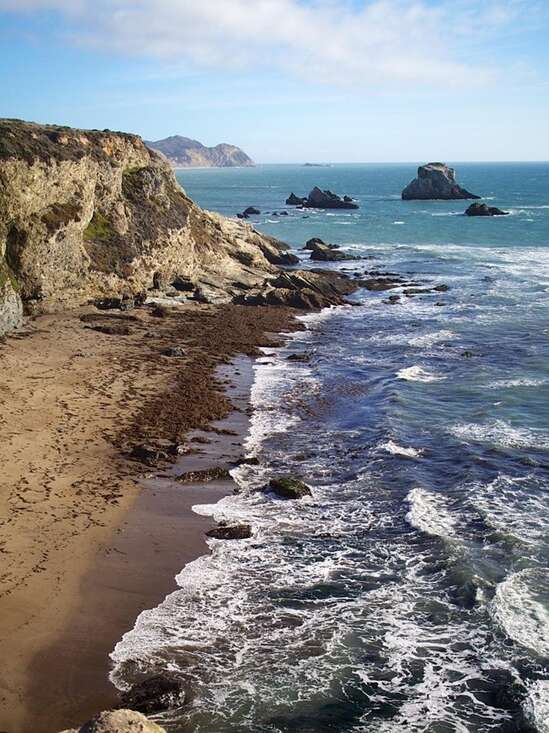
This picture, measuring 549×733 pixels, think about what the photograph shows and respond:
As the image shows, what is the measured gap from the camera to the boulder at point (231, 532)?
745 inches

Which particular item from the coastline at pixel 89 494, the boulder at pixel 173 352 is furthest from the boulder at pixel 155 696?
the boulder at pixel 173 352

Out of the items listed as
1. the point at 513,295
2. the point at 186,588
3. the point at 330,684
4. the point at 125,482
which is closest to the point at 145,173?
the point at 513,295

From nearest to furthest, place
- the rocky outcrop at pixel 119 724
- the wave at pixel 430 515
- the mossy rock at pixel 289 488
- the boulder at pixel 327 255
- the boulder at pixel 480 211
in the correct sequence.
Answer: the rocky outcrop at pixel 119 724 < the wave at pixel 430 515 < the mossy rock at pixel 289 488 < the boulder at pixel 327 255 < the boulder at pixel 480 211

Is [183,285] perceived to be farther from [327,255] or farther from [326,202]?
[326,202]

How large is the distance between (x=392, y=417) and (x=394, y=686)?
52.0 ft

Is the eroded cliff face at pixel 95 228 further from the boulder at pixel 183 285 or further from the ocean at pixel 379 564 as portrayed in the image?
the ocean at pixel 379 564

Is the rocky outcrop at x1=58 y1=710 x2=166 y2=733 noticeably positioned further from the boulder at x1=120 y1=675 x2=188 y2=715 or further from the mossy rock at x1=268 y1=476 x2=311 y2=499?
the mossy rock at x1=268 y1=476 x2=311 y2=499

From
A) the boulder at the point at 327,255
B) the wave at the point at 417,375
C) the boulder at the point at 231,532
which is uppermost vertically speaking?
the boulder at the point at 327,255

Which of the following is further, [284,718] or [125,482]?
[125,482]

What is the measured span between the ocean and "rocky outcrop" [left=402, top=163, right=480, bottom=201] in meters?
111

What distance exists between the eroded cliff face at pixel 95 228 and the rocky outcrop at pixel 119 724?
2897 cm

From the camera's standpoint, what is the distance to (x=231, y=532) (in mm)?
19031

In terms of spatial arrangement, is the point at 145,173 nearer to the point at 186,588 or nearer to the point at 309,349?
the point at 309,349

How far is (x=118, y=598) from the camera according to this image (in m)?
15.9
